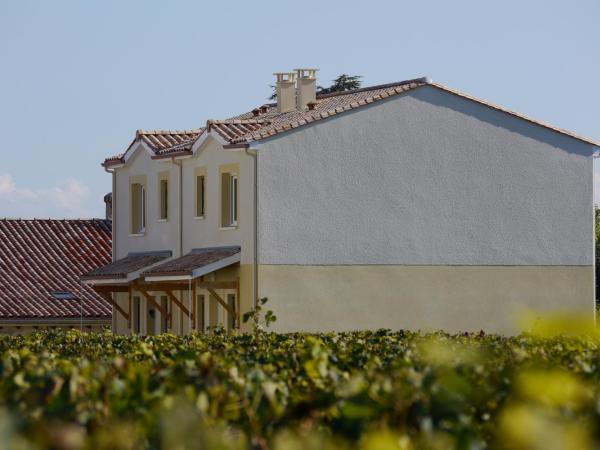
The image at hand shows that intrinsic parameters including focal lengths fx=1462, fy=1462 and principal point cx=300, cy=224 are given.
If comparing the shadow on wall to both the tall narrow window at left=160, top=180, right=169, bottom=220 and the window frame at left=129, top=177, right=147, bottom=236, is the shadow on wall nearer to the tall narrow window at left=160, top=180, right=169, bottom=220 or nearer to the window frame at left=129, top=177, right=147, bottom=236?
the tall narrow window at left=160, top=180, right=169, bottom=220

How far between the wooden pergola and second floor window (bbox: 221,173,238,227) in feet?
5.90

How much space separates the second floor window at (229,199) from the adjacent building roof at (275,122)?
3.84 feet

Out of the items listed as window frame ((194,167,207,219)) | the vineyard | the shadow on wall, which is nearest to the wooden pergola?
window frame ((194,167,207,219))

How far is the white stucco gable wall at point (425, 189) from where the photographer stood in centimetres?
3409

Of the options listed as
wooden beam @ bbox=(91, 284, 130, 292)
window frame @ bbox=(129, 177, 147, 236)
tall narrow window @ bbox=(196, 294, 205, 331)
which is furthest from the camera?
window frame @ bbox=(129, 177, 147, 236)

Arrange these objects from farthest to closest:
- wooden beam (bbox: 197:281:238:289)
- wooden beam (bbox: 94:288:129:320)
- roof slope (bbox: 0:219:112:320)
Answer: roof slope (bbox: 0:219:112:320)
wooden beam (bbox: 94:288:129:320)
wooden beam (bbox: 197:281:238:289)

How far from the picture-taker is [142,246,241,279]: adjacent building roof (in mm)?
33312

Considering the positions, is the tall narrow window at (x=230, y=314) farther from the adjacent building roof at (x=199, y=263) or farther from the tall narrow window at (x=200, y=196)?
the tall narrow window at (x=200, y=196)

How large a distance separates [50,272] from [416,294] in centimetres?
1475

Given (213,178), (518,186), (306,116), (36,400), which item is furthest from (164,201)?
(36,400)

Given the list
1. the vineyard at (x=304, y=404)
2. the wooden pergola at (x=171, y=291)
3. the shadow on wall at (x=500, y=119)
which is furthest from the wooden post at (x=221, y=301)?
the vineyard at (x=304, y=404)

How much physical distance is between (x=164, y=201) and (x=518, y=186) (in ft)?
30.8

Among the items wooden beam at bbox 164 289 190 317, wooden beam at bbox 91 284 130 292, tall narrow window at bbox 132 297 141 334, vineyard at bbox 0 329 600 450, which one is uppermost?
vineyard at bbox 0 329 600 450

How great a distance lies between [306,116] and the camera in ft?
113
